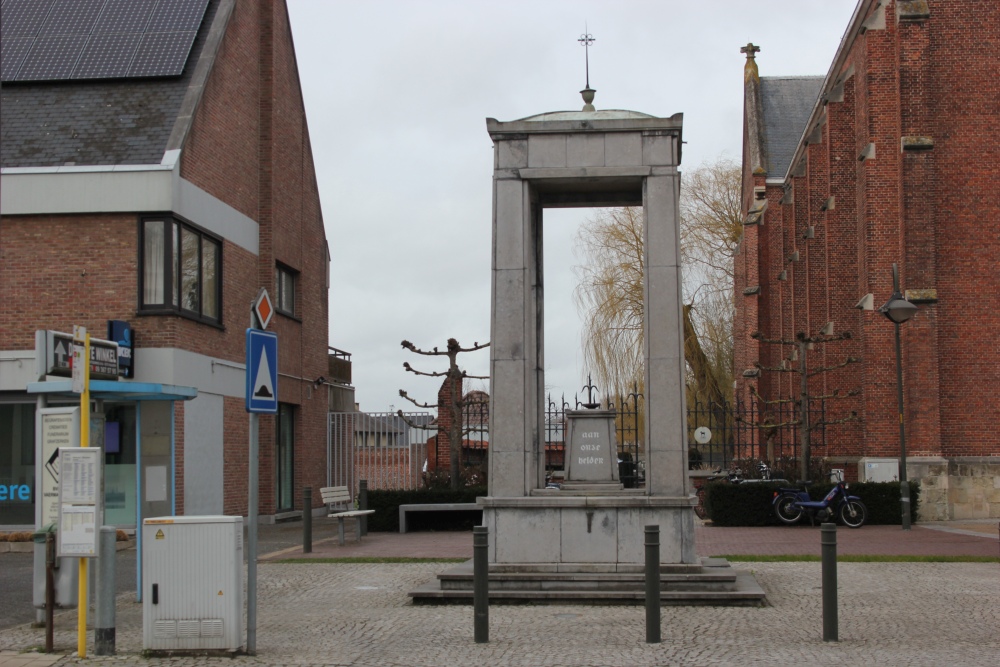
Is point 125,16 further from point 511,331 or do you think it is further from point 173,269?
point 511,331

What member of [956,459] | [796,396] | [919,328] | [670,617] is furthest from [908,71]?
[670,617]

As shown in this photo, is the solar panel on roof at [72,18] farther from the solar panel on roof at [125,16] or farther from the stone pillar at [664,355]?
the stone pillar at [664,355]

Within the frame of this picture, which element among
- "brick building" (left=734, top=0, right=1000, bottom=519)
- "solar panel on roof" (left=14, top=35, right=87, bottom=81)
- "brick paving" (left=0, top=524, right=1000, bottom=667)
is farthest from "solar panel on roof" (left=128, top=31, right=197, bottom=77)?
"brick building" (left=734, top=0, right=1000, bottom=519)

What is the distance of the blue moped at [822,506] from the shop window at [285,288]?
12.4 m

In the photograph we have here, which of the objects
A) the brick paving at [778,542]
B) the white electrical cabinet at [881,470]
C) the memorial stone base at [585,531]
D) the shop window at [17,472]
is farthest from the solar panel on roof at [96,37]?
the white electrical cabinet at [881,470]

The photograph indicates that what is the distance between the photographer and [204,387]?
71.5 feet

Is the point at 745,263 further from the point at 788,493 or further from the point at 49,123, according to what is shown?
the point at 49,123

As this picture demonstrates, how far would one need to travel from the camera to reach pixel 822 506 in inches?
869

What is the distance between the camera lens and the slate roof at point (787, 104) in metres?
48.5

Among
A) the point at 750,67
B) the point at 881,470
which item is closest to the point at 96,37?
the point at 881,470

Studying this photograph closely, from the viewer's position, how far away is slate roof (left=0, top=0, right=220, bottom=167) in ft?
68.9

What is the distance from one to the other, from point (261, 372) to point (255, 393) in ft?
0.66

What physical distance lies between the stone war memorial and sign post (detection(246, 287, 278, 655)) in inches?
119

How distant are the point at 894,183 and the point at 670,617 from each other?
56.7ft
